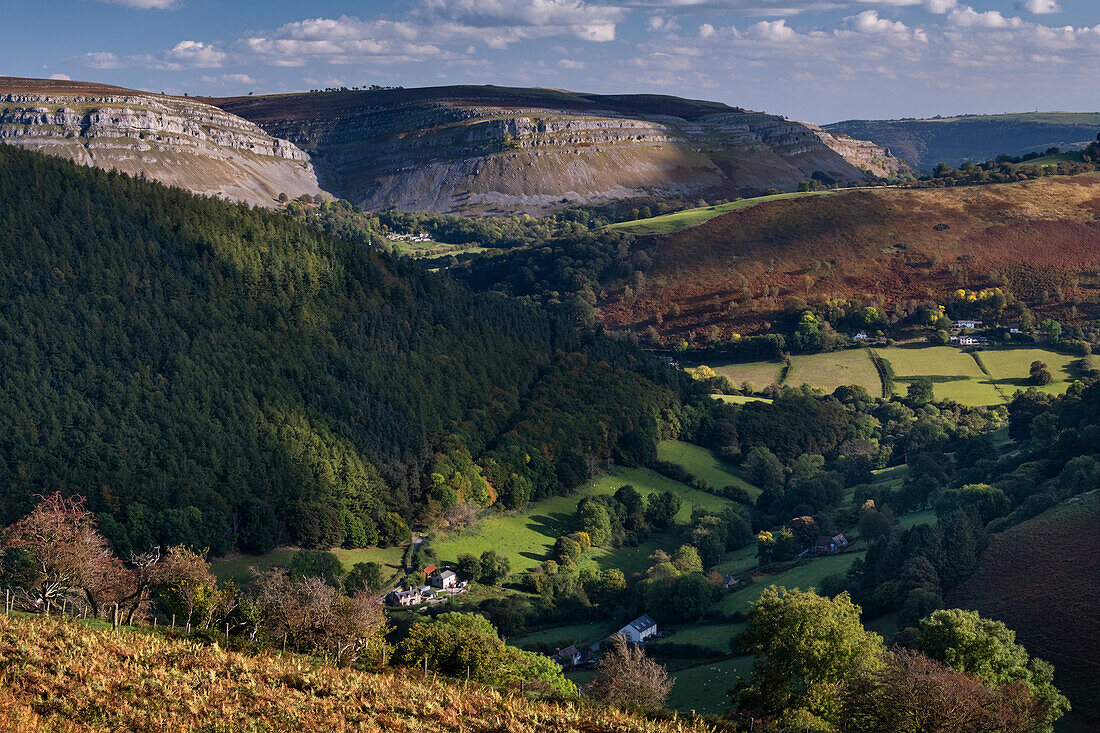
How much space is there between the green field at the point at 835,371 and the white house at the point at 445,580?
88.2 metres

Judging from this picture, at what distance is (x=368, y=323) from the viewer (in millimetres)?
123625

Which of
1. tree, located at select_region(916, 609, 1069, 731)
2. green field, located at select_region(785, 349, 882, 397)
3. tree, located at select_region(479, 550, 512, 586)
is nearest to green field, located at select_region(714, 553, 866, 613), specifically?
tree, located at select_region(479, 550, 512, 586)

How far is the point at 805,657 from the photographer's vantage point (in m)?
52.4

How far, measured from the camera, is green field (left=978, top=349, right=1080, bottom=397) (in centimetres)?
15275

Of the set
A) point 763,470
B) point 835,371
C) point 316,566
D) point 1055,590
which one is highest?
point 1055,590

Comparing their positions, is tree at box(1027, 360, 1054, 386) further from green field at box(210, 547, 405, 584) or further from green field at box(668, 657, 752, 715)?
green field at box(210, 547, 405, 584)

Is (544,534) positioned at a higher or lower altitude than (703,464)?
lower

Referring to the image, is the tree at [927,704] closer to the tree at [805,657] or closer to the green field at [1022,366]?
the tree at [805,657]

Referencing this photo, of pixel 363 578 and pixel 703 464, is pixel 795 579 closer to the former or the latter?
pixel 363 578

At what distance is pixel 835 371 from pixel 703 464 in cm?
4593

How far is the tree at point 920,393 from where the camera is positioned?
148 metres

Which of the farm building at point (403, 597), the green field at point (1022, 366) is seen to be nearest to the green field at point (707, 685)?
the farm building at point (403, 597)

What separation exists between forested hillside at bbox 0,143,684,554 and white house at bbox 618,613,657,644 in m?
25.0

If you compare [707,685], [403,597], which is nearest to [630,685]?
[707,685]
